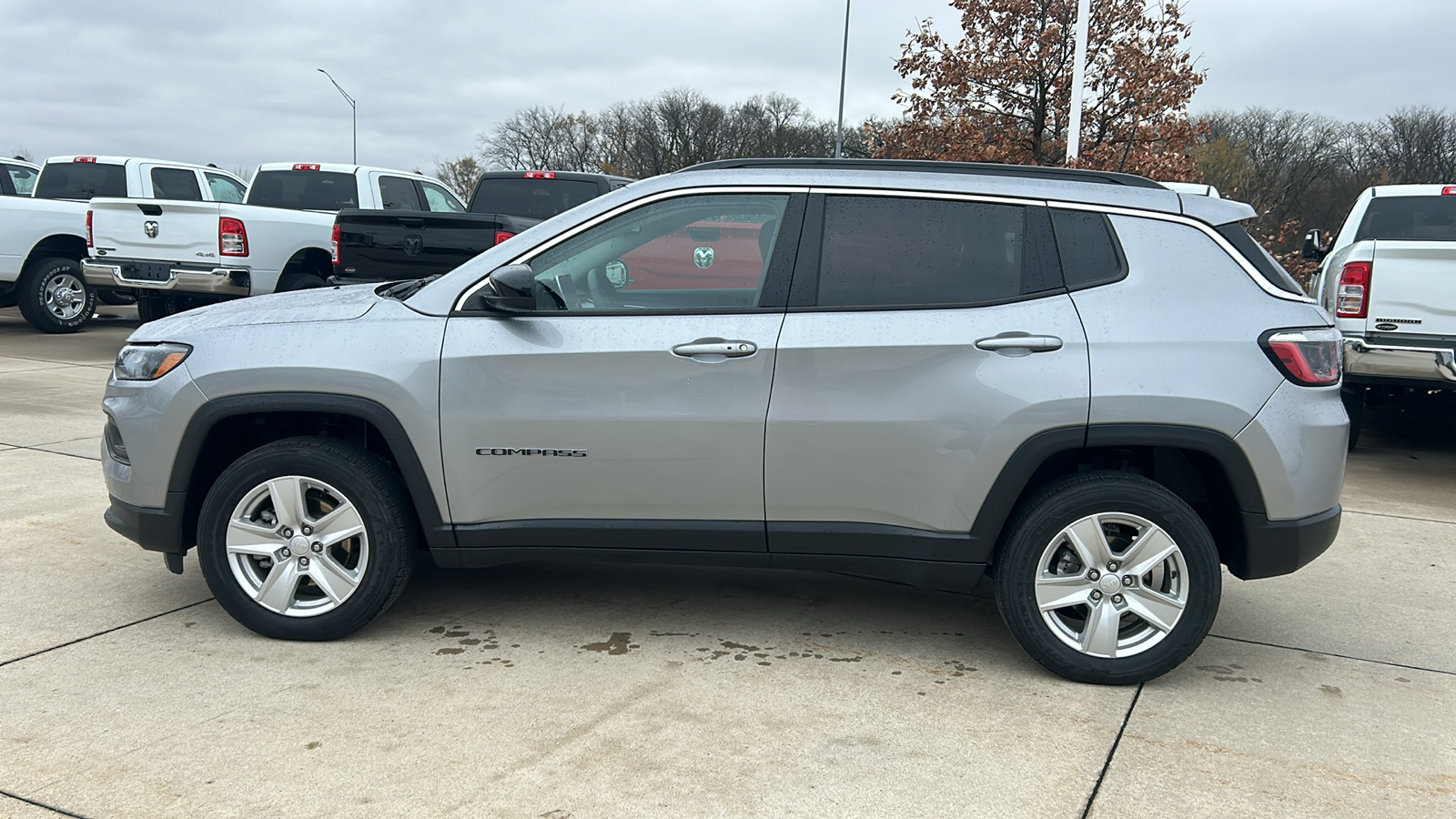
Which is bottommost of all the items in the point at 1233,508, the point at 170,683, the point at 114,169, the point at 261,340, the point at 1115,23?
the point at 170,683

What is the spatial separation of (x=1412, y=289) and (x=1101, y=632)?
4.98 metres

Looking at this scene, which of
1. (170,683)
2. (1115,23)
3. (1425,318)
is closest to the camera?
(170,683)

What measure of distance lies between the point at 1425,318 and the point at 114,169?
14.2 meters

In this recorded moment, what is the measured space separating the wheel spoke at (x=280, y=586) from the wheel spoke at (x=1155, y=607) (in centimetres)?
291

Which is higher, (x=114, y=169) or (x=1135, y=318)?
(x=114, y=169)

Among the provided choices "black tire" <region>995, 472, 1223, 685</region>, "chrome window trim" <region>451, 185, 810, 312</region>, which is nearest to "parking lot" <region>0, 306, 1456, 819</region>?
"black tire" <region>995, 472, 1223, 685</region>

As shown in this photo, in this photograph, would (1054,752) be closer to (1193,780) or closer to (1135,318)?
(1193,780)

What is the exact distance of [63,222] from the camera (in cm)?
1357

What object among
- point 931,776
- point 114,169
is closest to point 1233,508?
point 931,776

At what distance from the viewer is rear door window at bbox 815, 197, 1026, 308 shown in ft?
12.7

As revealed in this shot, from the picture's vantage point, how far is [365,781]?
307 centimetres

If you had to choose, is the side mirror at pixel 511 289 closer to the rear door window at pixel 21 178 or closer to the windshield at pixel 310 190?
the windshield at pixel 310 190

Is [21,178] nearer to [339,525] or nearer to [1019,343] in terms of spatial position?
[339,525]

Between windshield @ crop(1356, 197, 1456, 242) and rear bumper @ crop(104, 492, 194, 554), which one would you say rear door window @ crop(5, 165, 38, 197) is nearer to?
rear bumper @ crop(104, 492, 194, 554)
